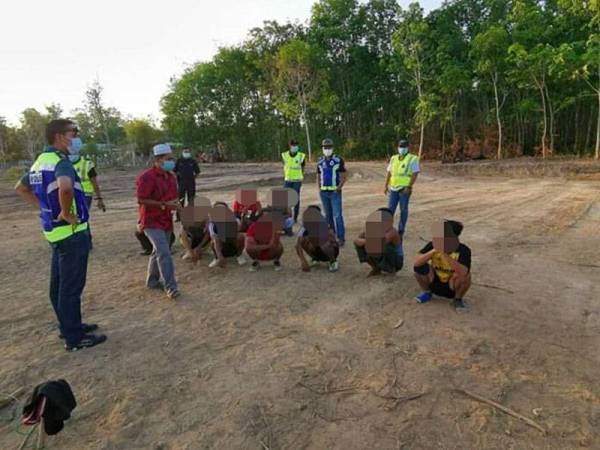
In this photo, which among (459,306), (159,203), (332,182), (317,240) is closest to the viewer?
(459,306)

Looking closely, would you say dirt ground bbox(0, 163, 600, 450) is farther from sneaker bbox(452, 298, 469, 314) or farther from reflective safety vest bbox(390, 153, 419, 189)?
reflective safety vest bbox(390, 153, 419, 189)

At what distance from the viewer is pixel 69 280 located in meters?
3.34

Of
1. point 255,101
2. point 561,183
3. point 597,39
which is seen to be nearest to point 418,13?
point 597,39

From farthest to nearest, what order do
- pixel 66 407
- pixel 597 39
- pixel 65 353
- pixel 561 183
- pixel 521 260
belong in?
pixel 597 39 → pixel 561 183 → pixel 521 260 → pixel 65 353 → pixel 66 407

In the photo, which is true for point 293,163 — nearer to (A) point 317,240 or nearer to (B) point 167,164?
(A) point 317,240

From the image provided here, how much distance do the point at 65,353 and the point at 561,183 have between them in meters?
17.0

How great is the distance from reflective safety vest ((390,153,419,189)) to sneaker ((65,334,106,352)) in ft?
15.7

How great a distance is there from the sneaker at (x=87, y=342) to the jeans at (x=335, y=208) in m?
3.98

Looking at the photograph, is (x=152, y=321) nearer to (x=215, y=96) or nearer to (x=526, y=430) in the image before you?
(x=526, y=430)

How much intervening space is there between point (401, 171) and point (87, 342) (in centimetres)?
496

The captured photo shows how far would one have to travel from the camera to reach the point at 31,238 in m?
8.33

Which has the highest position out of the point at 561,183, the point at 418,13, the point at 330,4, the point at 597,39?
the point at 330,4

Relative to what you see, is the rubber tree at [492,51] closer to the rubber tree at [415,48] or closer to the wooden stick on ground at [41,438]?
the rubber tree at [415,48]

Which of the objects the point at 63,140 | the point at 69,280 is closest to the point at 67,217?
the point at 69,280
